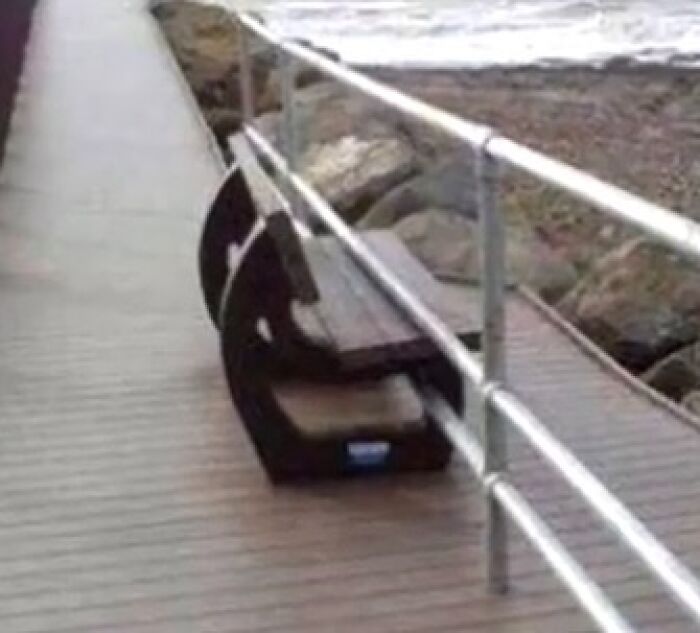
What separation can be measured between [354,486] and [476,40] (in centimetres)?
2077

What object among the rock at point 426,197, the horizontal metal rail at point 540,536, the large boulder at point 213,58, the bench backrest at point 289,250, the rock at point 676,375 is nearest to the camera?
the horizontal metal rail at point 540,536

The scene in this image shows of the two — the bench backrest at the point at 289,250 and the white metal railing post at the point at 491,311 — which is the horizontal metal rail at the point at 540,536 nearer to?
the white metal railing post at the point at 491,311

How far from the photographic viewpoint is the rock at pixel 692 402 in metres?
5.47

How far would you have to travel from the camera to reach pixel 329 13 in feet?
90.1

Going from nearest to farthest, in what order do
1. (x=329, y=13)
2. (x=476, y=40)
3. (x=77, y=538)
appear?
(x=77, y=538)
(x=476, y=40)
(x=329, y=13)

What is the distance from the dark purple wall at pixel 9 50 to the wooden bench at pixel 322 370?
513 centimetres

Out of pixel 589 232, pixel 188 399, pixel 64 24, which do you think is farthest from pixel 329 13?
pixel 188 399

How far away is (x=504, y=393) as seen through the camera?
366 cm

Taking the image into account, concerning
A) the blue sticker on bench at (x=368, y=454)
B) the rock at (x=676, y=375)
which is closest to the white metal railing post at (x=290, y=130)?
the rock at (x=676, y=375)

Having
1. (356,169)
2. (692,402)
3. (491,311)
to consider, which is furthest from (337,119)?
(491,311)

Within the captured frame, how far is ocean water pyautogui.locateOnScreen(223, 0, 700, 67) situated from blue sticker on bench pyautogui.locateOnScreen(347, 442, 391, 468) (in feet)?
54.1

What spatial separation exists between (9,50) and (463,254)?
15.8ft

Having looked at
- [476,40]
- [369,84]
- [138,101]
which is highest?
[369,84]

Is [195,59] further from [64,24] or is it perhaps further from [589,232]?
[589,232]
